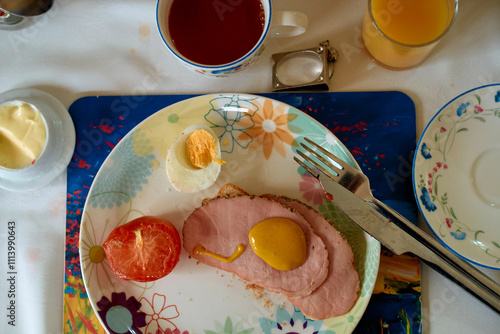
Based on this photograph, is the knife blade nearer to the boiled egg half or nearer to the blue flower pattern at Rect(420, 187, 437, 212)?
the blue flower pattern at Rect(420, 187, 437, 212)

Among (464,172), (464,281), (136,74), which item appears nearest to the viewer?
(464,281)

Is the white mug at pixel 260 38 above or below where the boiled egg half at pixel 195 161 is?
above

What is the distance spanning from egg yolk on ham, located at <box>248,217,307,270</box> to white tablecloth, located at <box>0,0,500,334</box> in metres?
0.35

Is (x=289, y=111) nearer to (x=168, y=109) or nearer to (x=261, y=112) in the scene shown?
(x=261, y=112)

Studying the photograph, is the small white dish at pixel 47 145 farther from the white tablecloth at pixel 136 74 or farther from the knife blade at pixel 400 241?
the knife blade at pixel 400 241

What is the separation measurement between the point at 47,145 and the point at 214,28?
1.76ft

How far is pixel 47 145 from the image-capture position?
3.34 feet

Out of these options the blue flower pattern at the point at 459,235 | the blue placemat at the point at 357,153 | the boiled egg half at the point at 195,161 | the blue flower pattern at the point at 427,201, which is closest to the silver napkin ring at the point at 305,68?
the blue placemat at the point at 357,153

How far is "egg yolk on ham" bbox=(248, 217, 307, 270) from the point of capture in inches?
37.0

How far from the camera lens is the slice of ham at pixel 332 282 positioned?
0.93 meters

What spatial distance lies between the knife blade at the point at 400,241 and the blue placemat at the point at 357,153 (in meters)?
0.10

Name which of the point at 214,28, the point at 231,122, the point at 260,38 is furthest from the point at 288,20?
the point at 231,122

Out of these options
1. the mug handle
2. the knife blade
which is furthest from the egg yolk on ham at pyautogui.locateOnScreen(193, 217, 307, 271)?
the mug handle

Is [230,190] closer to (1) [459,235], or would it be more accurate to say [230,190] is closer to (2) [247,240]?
(2) [247,240]
